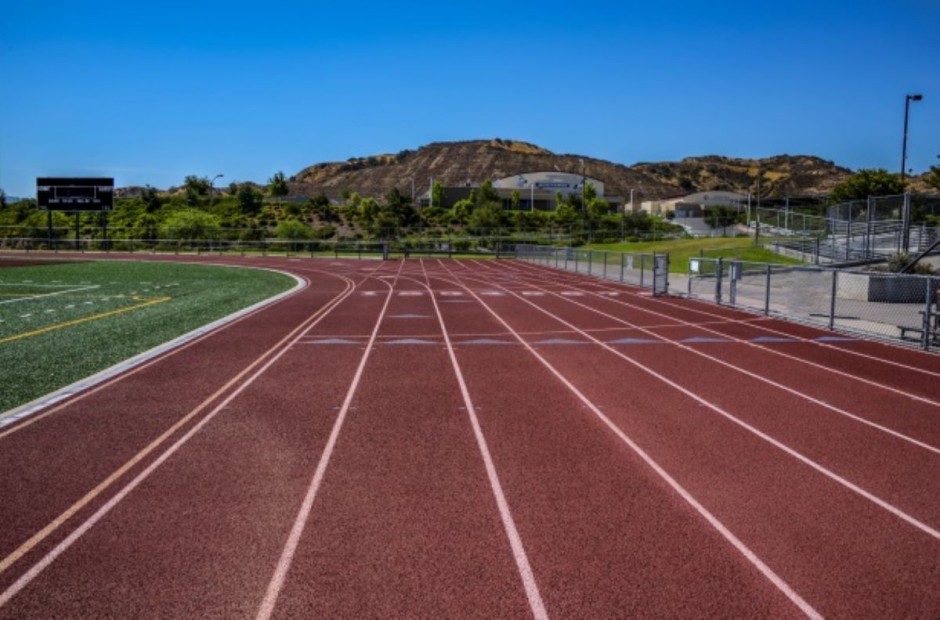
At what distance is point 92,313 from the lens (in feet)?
56.7

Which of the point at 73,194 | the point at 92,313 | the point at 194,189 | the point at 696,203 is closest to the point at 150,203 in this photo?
the point at 194,189

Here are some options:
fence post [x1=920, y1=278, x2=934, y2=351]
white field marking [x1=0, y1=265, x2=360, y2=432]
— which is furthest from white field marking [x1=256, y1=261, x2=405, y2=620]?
fence post [x1=920, y1=278, x2=934, y2=351]

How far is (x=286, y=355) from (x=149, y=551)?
746cm

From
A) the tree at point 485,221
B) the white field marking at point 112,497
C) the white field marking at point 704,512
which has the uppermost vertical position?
the tree at point 485,221

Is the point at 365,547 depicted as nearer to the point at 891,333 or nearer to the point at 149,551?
the point at 149,551

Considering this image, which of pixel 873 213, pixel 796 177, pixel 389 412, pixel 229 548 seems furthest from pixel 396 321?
pixel 796 177

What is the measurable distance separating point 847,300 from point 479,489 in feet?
59.8

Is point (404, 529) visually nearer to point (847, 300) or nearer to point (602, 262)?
point (847, 300)

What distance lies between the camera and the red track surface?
14.1 ft

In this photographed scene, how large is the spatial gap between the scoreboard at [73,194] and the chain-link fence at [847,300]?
46.6 m

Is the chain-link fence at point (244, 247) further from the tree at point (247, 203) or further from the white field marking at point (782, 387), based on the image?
the tree at point (247, 203)

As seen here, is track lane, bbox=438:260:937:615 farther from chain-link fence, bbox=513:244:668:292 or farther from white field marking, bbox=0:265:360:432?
chain-link fence, bbox=513:244:668:292

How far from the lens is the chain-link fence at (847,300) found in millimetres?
14414

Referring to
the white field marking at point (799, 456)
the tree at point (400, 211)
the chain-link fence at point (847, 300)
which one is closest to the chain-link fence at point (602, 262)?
the chain-link fence at point (847, 300)
